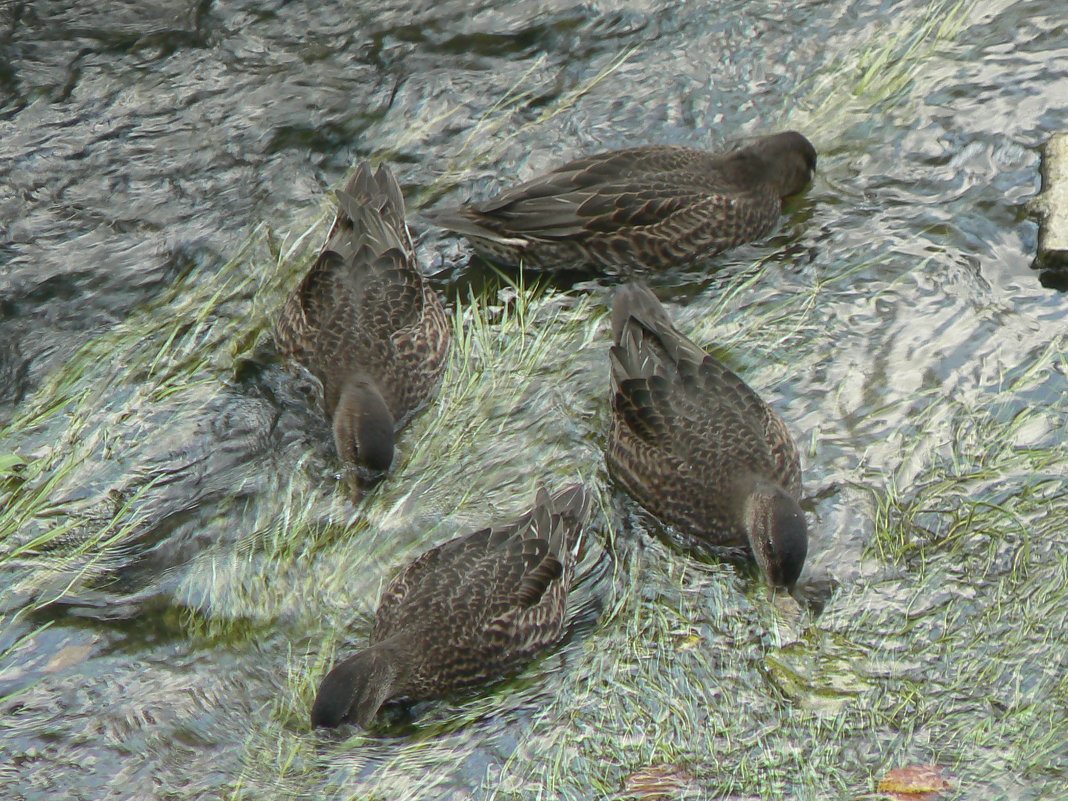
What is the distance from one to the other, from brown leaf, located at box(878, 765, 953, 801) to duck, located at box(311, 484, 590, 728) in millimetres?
1715

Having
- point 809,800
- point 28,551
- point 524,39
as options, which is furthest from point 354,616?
point 524,39

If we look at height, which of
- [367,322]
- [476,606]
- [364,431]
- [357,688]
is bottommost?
[476,606]

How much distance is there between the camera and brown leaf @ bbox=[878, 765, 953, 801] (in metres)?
5.42

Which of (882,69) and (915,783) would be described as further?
(882,69)

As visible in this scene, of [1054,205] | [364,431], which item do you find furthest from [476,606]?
[1054,205]

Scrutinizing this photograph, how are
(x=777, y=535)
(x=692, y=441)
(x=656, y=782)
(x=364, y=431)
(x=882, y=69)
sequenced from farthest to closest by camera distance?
(x=882, y=69) < (x=692, y=441) < (x=364, y=431) < (x=777, y=535) < (x=656, y=782)

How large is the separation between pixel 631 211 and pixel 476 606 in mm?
3027

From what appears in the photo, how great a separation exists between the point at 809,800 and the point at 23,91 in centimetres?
701

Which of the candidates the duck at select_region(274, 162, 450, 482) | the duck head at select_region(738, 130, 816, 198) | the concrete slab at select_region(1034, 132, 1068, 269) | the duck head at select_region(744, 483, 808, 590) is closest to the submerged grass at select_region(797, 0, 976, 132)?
the duck head at select_region(738, 130, 816, 198)

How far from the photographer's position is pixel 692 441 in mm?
7219

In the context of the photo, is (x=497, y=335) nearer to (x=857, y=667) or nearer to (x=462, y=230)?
(x=462, y=230)

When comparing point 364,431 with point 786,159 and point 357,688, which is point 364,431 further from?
point 786,159

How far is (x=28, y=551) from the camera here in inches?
261

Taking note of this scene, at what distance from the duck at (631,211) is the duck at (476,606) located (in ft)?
7.22
